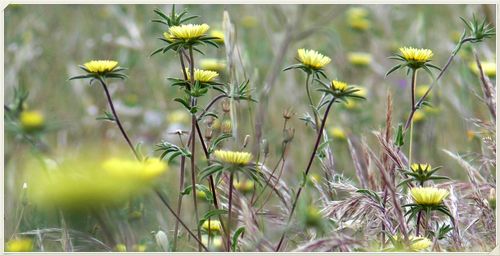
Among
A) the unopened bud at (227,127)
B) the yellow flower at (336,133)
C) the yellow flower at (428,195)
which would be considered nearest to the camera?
the yellow flower at (428,195)

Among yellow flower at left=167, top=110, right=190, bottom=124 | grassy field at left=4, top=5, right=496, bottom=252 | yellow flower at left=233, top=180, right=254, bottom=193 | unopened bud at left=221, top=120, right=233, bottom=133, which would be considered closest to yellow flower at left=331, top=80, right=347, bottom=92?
grassy field at left=4, top=5, right=496, bottom=252

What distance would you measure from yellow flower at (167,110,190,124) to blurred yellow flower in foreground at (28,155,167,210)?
2.04 metres

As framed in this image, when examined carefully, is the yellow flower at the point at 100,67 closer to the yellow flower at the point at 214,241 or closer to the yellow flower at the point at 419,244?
the yellow flower at the point at 214,241

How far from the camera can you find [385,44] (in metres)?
4.68

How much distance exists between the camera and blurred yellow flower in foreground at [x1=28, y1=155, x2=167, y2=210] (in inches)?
60.5

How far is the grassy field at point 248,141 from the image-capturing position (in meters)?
1.89

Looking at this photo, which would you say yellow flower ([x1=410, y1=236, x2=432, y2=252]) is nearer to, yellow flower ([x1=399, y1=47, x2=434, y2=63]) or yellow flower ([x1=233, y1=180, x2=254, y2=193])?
yellow flower ([x1=399, y1=47, x2=434, y2=63])

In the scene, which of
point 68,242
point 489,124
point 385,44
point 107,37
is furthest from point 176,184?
point 385,44

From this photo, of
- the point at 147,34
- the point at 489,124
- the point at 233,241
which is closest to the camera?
the point at 233,241

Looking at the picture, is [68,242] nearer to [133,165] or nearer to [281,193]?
[133,165]

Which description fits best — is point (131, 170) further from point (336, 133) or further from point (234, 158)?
point (336, 133)

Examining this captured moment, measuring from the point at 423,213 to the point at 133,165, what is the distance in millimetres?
784

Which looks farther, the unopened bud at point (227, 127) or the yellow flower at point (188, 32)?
the unopened bud at point (227, 127)

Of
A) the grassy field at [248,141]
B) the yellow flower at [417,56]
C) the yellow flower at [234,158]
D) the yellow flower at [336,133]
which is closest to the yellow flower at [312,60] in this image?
the grassy field at [248,141]
